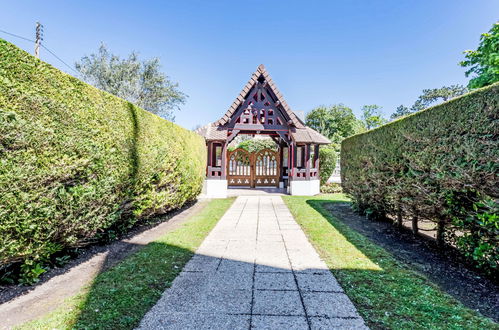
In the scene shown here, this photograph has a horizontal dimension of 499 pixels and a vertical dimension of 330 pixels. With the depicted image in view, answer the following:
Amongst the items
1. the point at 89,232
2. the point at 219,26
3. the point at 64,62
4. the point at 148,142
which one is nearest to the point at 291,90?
the point at 219,26

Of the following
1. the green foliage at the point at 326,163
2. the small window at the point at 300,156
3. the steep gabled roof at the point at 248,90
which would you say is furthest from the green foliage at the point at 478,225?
the green foliage at the point at 326,163

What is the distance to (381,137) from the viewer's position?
609 centimetres

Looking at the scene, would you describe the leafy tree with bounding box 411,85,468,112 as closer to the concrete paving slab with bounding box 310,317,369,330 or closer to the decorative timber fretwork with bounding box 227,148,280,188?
the decorative timber fretwork with bounding box 227,148,280,188

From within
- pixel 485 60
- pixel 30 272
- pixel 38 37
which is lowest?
pixel 30 272

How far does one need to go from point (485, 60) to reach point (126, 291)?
23414mm

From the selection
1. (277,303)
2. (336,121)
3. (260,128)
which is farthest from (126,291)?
(336,121)

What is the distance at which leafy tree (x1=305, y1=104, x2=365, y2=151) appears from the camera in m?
Answer: 41.4

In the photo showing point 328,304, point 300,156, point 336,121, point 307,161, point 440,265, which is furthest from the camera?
point 336,121

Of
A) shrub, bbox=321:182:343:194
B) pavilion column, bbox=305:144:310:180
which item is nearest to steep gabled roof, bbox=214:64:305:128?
pavilion column, bbox=305:144:310:180

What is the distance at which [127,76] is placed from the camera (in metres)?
32.5

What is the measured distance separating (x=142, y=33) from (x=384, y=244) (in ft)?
70.8

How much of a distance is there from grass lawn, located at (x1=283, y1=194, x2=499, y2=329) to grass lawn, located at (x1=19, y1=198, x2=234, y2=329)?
96.2 inches

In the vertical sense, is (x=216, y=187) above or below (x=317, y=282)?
above

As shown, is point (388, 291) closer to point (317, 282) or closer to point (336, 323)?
point (317, 282)
